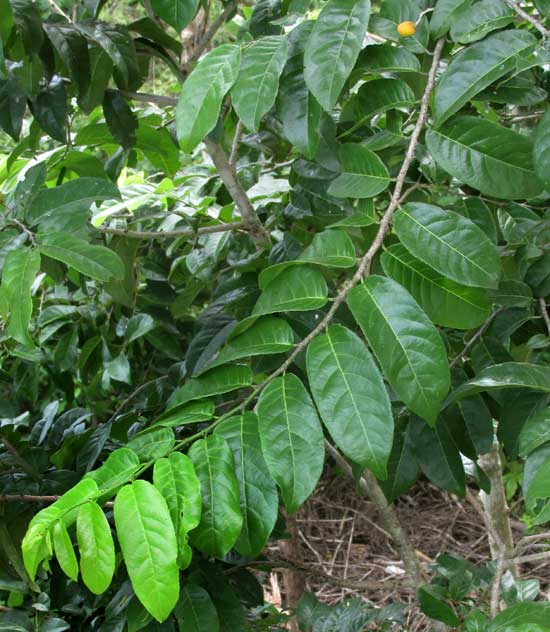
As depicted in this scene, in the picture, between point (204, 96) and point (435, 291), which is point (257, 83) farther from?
point (435, 291)

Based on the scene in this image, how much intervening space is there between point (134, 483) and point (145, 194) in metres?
0.91

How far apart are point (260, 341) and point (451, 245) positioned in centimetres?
21

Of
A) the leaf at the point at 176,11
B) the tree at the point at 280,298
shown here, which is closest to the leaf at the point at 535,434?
the tree at the point at 280,298

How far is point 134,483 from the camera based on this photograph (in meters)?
0.64

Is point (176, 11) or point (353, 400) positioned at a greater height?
point (176, 11)

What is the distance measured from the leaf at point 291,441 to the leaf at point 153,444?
94 millimetres

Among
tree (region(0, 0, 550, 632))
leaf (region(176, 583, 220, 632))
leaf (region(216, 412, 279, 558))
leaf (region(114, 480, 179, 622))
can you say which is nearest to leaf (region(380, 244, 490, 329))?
tree (region(0, 0, 550, 632))

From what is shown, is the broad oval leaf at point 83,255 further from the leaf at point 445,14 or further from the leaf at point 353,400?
the leaf at point 445,14

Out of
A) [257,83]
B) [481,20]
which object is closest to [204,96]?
[257,83]

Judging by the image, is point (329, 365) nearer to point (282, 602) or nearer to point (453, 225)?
point (453, 225)

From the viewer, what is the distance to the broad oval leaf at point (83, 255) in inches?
31.0

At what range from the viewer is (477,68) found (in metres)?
0.78

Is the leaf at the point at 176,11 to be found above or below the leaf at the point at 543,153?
above

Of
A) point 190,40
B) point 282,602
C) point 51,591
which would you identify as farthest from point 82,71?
point 282,602
